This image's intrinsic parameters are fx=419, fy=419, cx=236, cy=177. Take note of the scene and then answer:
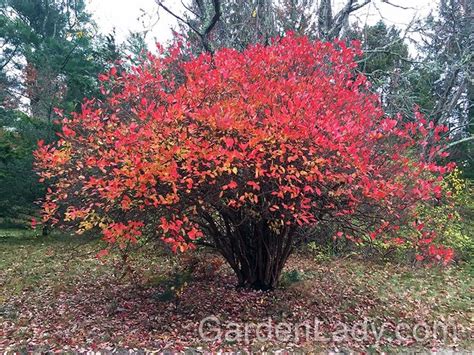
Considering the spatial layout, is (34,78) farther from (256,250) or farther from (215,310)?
(215,310)

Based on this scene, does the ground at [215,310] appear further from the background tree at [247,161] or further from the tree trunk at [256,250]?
the background tree at [247,161]

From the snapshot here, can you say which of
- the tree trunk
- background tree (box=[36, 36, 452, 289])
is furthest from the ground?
background tree (box=[36, 36, 452, 289])

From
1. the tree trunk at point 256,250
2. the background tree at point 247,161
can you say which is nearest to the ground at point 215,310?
the tree trunk at point 256,250

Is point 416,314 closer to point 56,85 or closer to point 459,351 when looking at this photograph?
point 459,351

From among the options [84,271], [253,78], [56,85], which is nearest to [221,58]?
[253,78]

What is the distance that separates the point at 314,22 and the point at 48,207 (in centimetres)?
813

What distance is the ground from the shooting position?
405 centimetres

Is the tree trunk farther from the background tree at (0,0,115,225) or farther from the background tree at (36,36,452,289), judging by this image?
the background tree at (0,0,115,225)

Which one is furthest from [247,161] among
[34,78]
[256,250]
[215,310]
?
[34,78]

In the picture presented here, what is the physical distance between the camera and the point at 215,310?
471 cm

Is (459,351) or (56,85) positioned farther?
(56,85)

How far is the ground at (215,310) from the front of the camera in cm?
405

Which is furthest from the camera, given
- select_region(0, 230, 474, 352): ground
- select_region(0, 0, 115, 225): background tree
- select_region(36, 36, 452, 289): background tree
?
select_region(0, 0, 115, 225): background tree

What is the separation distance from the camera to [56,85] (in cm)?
1228
